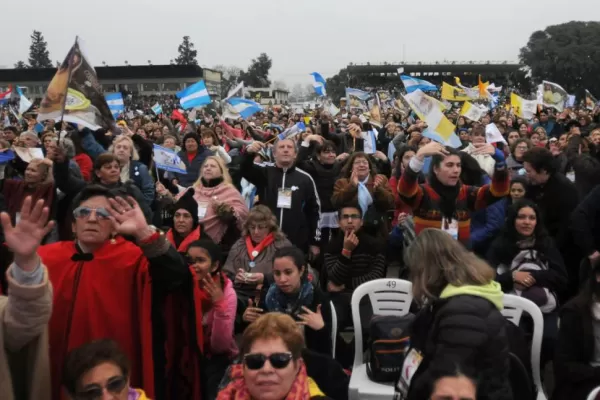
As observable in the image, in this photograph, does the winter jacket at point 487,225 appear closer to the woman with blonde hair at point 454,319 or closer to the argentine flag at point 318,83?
the woman with blonde hair at point 454,319

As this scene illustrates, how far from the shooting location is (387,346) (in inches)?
136

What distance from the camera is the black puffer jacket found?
219 cm

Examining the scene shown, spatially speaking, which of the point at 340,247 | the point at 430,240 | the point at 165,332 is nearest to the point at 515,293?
the point at 340,247

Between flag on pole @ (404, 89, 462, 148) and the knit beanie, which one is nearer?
the knit beanie

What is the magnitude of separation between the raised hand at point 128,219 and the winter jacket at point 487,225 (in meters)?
3.51

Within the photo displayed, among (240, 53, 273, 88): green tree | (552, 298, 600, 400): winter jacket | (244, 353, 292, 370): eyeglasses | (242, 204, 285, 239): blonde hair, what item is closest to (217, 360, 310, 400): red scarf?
(244, 353, 292, 370): eyeglasses

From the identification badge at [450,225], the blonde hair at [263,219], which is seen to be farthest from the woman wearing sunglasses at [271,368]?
the identification badge at [450,225]

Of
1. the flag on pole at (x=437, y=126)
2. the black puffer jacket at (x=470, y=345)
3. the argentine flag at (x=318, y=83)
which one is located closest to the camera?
the black puffer jacket at (x=470, y=345)

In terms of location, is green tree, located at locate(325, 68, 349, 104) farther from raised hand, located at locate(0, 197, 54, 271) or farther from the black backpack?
raised hand, located at locate(0, 197, 54, 271)

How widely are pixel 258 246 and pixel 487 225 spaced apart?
6.91ft

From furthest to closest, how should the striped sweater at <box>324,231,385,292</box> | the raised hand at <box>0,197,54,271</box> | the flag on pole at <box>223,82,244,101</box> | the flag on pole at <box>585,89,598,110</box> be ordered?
the flag on pole at <box>585,89,598,110</box>
the flag on pole at <box>223,82,244,101</box>
the striped sweater at <box>324,231,385,292</box>
the raised hand at <box>0,197,54,271</box>

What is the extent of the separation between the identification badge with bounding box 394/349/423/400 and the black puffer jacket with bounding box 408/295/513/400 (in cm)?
15

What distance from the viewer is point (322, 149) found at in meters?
6.46

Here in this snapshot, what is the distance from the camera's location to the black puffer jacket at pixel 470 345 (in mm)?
2189
